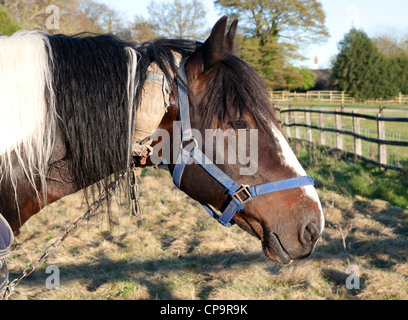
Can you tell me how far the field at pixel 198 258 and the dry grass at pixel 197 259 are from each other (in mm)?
10

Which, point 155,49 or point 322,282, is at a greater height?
point 155,49

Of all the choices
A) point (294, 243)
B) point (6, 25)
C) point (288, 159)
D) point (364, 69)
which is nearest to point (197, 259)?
point (294, 243)

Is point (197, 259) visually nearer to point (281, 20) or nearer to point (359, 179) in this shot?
point (359, 179)

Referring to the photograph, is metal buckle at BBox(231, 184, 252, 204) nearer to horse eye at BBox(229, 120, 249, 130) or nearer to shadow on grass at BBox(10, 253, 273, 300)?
horse eye at BBox(229, 120, 249, 130)

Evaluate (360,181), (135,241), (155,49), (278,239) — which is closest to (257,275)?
(135,241)

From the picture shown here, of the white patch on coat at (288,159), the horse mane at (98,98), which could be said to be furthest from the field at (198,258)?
the white patch on coat at (288,159)

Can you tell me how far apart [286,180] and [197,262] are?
2.54m

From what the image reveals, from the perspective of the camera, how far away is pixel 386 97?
136ft

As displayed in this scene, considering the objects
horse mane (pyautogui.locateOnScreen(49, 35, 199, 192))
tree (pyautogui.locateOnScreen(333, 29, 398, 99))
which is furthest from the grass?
tree (pyautogui.locateOnScreen(333, 29, 398, 99))

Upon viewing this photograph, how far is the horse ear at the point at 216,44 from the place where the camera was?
150 centimetres

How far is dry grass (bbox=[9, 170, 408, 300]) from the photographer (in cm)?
319

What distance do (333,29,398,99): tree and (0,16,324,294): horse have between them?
43.7m
